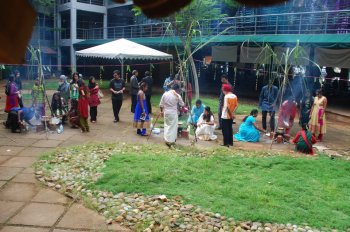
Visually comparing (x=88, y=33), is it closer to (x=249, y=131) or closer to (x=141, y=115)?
(x=141, y=115)

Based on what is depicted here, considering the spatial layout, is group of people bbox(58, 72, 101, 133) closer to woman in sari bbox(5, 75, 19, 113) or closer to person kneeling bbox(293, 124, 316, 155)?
woman in sari bbox(5, 75, 19, 113)

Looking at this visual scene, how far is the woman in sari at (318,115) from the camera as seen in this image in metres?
8.64

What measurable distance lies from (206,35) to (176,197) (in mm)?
12046

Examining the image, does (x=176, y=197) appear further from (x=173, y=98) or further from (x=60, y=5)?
(x=60, y=5)

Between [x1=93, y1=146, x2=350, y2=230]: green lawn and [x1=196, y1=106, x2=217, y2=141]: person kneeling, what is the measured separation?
1.69 m

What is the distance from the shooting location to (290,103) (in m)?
8.85

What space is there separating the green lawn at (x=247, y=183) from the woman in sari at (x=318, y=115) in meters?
2.24

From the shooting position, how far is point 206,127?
8406 millimetres

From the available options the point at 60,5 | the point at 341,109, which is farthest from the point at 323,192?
the point at 60,5

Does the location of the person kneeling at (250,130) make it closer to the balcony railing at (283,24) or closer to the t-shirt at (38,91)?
the balcony railing at (283,24)

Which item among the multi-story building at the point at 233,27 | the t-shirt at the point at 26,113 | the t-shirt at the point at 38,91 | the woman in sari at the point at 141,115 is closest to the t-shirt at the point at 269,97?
the multi-story building at the point at 233,27

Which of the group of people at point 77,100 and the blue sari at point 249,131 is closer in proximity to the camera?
the blue sari at point 249,131

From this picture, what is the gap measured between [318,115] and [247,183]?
14.7 ft

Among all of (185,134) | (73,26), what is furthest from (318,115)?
(73,26)
